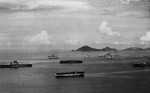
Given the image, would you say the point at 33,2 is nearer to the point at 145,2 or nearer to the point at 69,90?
the point at 69,90

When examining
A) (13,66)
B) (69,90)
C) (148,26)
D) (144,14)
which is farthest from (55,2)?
(13,66)

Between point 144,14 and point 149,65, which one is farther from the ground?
point 144,14

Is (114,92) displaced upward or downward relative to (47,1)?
downward

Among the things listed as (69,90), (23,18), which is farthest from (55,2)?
(69,90)

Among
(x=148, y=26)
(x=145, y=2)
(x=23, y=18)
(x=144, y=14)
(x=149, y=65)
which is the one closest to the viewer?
(x=23, y=18)

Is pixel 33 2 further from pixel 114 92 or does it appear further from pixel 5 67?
pixel 5 67

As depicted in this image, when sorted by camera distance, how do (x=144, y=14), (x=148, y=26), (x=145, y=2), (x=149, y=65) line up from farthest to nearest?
1. (x=149, y=65)
2. (x=148, y=26)
3. (x=144, y=14)
4. (x=145, y=2)

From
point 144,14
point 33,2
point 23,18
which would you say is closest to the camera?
point 33,2

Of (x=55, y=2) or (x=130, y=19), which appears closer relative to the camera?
(x=55, y=2)

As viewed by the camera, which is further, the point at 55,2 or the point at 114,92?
the point at 114,92
